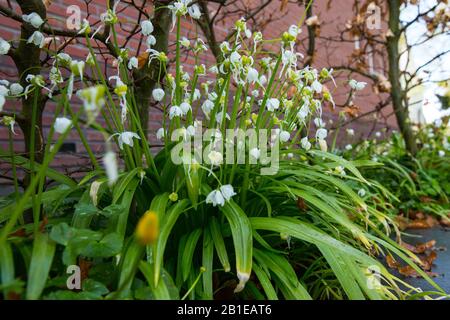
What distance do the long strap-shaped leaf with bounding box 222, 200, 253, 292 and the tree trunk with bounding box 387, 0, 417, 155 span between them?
309cm

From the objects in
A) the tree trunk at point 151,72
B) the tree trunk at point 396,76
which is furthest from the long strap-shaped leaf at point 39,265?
the tree trunk at point 396,76

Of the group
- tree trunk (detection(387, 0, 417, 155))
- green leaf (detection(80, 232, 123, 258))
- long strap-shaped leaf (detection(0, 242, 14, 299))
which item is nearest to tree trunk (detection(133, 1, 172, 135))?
green leaf (detection(80, 232, 123, 258))

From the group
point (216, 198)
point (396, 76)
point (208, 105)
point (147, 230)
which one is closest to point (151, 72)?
point (208, 105)

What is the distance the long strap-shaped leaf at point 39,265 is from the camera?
37.4 inches

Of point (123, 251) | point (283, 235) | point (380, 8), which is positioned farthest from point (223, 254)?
point (380, 8)

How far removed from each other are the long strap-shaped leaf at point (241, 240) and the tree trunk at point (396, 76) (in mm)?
3094

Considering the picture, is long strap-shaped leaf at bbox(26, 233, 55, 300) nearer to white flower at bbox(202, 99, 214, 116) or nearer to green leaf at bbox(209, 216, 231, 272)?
green leaf at bbox(209, 216, 231, 272)

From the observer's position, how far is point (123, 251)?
128 cm

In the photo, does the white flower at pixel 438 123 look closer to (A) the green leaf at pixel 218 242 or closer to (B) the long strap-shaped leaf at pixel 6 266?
(A) the green leaf at pixel 218 242

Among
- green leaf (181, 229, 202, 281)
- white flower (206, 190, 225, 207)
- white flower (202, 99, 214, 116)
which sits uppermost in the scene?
white flower (202, 99, 214, 116)

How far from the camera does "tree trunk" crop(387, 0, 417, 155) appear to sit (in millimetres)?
3830

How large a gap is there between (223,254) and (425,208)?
2494 mm

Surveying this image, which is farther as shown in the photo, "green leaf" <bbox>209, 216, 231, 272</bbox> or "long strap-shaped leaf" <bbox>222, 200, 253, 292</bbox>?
"green leaf" <bbox>209, 216, 231, 272</bbox>

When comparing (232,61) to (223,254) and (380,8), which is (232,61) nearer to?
(223,254)
